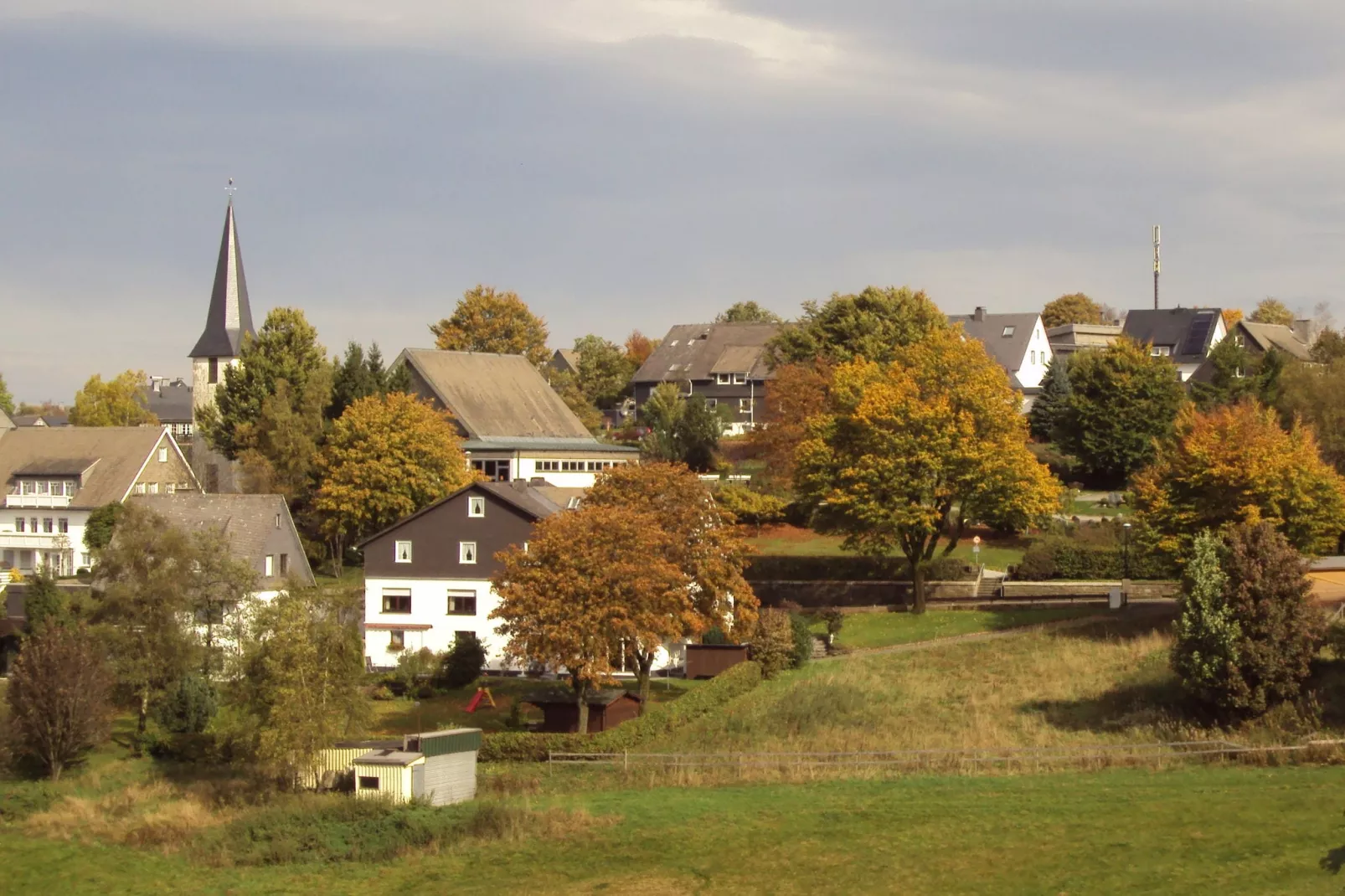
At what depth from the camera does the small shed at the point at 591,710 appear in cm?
4384

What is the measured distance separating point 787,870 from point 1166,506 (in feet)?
101

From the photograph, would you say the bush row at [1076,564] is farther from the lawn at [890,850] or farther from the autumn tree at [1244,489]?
the lawn at [890,850]

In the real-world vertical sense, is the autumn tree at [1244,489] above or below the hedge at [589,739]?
above

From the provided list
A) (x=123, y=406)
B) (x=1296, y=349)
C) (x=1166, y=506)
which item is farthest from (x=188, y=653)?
(x=1296, y=349)

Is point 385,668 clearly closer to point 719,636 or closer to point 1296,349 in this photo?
point 719,636

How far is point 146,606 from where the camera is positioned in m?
47.2

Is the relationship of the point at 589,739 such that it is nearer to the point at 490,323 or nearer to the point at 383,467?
the point at 383,467

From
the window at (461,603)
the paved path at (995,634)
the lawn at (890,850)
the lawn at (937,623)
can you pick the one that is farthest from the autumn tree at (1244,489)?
the window at (461,603)

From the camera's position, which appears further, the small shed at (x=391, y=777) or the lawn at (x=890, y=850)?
the small shed at (x=391, y=777)

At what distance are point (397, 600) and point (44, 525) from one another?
113 feet

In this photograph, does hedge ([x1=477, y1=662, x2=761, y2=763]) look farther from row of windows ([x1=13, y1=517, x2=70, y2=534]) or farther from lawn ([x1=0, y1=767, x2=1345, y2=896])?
row of windows ([x1=13, y1=517, x2=70, y2=534])

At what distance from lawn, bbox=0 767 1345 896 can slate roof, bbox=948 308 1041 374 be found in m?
84.7

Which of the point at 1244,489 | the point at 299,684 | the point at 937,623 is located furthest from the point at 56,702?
the point at 1244,489

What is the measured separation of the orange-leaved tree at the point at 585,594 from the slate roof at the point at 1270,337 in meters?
82.1
